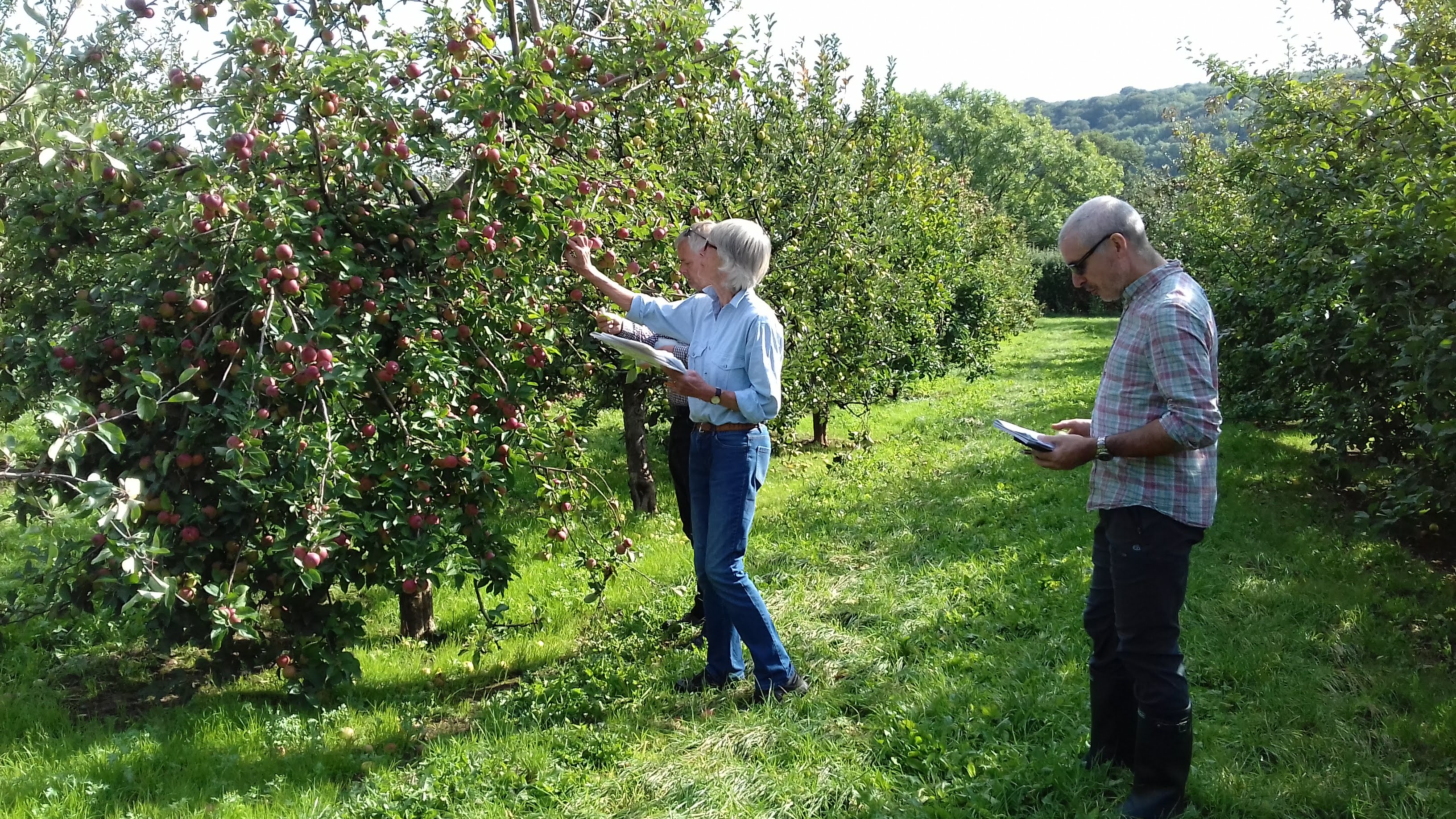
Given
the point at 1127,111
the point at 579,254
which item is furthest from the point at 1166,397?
the point at 1127,111

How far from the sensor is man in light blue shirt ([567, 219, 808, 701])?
3404mm

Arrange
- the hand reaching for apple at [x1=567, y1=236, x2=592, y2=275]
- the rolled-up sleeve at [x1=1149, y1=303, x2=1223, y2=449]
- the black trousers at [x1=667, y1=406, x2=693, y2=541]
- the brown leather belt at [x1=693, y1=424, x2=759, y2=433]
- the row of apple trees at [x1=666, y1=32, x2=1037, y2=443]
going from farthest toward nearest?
the row of apple trees at [x1=666, y1=32, x2=1037, y2=443], the black trousers at [x1=667, y1=406, x2=693, y2=541], the hand reaching for apple at [x1=567, y1=236, x2=592, y2=275], the brown leather belt at [x1=693, y1=424, x2=759, y2=433], the rolled-up sleeve at [x1=1149, y1=303, x2=1223, y2=449]

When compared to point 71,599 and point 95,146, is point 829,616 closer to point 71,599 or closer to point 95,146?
point 71,599

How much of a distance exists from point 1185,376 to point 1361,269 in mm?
3195

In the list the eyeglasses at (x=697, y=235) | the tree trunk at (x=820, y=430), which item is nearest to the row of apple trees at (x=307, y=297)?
the eyeglasses at (x=697, y=235)

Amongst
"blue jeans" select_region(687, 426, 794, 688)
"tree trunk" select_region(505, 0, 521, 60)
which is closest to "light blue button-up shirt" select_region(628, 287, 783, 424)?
"blue jeans" select_region(687, 426, 794, 688)

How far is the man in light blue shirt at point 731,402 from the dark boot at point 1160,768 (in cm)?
139

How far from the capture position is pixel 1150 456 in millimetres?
2617

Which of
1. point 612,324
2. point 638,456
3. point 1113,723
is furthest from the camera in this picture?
point 638,456

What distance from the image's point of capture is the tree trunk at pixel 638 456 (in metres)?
7.19

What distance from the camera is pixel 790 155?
7.61 m

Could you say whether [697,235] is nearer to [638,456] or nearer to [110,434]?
[110,434]

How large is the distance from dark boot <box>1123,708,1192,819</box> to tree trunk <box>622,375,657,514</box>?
4798 millimetres

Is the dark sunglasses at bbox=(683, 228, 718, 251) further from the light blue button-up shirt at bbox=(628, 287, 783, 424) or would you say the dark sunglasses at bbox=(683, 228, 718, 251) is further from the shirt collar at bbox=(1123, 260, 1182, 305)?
the shirt collar at bbox=(1123, 260, 1182, 305)
